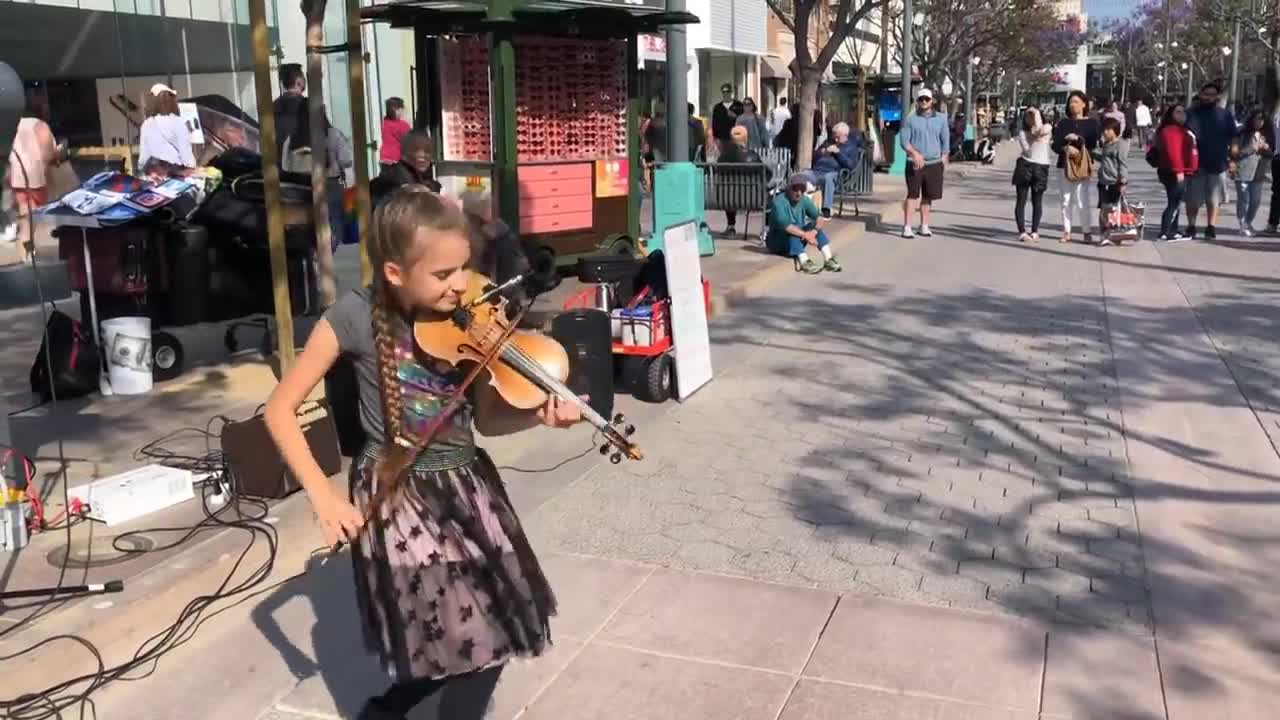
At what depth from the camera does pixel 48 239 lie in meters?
12.9

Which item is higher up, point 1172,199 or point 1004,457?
point 1172,199

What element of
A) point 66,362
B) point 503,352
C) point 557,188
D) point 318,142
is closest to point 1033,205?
point 557,188

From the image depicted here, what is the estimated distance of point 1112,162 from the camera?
14359 mm

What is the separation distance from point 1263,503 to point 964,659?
231cm

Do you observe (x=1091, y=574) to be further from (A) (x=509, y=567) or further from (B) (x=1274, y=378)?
(B) (x=1274, y=378)

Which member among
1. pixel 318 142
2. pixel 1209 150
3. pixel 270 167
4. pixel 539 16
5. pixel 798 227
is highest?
pixel 539 16

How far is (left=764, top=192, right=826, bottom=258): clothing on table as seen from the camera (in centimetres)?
1247

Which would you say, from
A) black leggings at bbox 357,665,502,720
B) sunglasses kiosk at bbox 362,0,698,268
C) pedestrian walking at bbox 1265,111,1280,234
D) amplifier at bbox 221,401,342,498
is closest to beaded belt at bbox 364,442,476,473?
black leggings at bbox 357,665,502,720

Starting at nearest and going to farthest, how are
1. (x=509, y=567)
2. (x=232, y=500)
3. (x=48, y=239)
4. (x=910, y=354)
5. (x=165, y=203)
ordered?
1. (x=509, y=567)
2. (x=232, y=500)
3. (x=165, y=203)
4. (x=910, y=354)
5. (x=48, y=239)

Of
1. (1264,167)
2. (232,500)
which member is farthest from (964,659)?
(1264,167)

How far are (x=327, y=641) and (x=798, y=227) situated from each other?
9022 millimetres

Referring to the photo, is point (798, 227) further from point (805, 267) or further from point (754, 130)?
point (754, 130)

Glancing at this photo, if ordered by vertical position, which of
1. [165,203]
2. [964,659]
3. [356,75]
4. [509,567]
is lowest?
[964,659]

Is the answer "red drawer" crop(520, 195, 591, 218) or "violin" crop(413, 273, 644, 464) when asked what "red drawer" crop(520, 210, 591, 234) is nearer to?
"red drawer" crop(520, 195, 591, 218)
